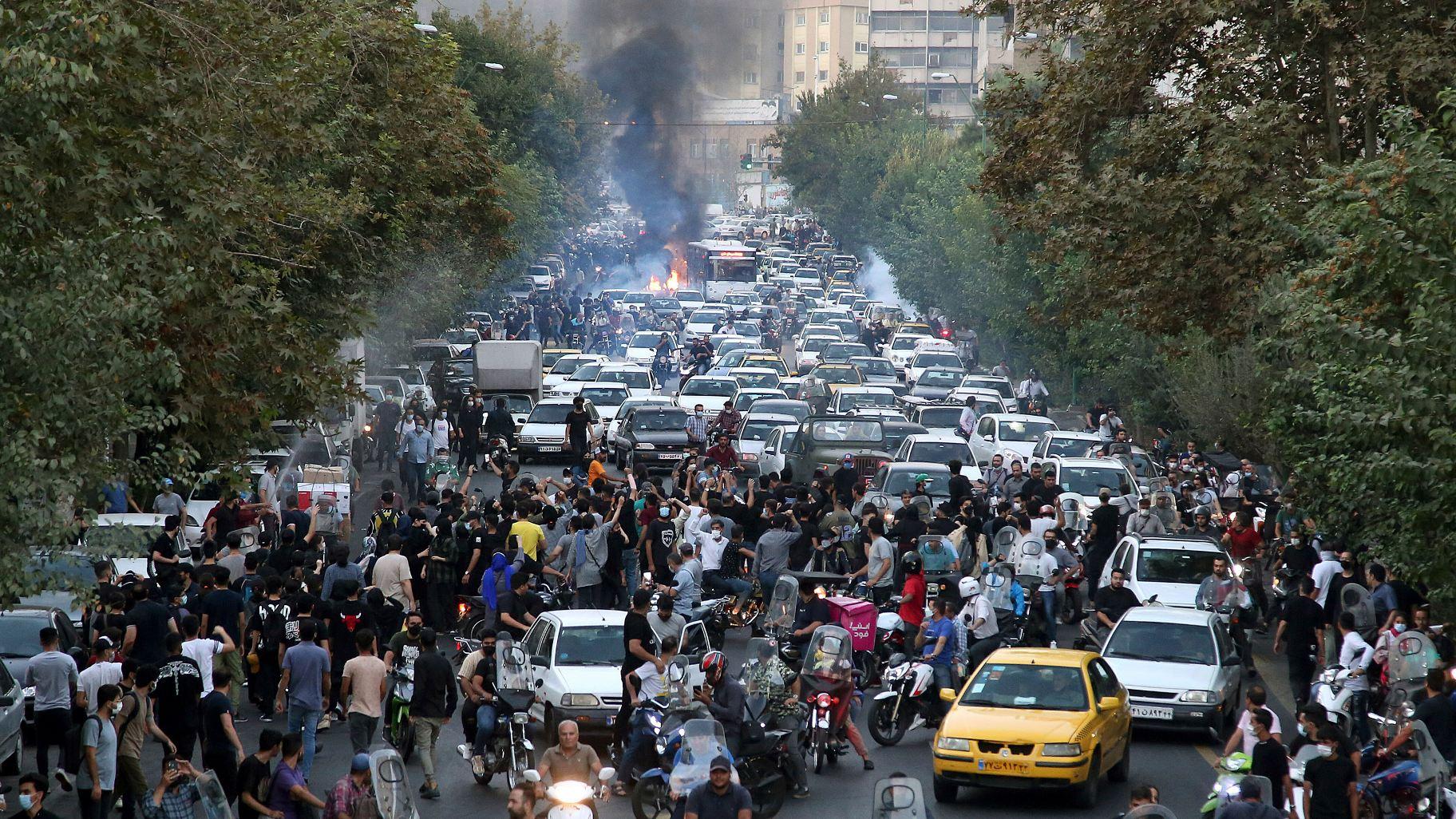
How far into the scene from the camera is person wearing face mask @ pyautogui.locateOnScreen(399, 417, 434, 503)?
97.8 feet

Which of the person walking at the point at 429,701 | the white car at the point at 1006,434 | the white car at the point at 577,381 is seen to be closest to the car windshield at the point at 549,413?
the white car at the point at 577,381

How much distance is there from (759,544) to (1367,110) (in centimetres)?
962

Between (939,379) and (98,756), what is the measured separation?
33.5 m

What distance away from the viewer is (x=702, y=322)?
62.1 m

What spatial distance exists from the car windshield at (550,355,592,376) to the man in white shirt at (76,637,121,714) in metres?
33.1

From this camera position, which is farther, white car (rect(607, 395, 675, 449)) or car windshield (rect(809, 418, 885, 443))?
white car (rect(607, 395, 675, 449))

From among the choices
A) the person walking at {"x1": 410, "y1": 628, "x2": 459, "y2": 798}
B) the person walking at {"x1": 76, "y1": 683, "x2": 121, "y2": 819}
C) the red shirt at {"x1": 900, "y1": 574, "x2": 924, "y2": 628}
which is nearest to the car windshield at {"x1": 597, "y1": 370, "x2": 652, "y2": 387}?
the red shirt at {"x1": 900, "y1": 574, "x2": 924, "y2": 628}

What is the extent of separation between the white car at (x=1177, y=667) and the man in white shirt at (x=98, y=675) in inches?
338

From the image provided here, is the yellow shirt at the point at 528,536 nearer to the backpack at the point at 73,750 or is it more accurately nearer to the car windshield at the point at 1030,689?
the backpack at the point at 73,750

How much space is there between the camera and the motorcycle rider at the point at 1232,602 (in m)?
19.7

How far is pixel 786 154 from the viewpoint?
11225 cm

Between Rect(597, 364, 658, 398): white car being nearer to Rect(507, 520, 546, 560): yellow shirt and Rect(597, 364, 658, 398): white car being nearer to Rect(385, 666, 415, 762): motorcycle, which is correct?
Rect(507, 520, 546, 560): yellow shirt

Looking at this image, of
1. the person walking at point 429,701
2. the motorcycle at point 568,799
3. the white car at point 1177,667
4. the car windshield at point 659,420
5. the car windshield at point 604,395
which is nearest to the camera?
the motorcycle at point 568,799

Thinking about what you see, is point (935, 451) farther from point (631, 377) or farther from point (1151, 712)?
point (631, 377)
